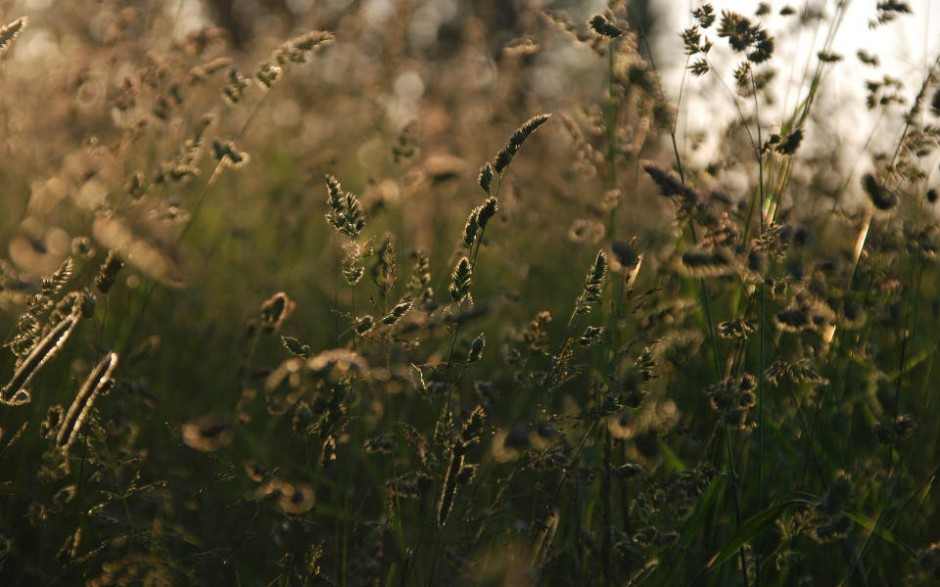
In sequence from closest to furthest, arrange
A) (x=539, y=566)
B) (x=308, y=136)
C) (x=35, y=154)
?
1. (x=539, y=566)
2. (x=35, y=154)
3. (x=308, y=136)

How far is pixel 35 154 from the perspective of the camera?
135 inches

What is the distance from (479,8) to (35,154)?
2.32 meters

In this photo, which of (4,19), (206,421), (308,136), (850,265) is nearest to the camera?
(206,421)

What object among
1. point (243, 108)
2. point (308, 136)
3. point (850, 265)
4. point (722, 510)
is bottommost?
point (308, 136)

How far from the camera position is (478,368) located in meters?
2.58

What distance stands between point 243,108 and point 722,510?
11.6 ft

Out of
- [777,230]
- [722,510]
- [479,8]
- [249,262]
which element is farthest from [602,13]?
[479,8]

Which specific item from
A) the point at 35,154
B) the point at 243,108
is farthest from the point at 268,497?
the point at 243,108

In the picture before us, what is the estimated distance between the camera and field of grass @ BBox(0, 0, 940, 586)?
135 cm

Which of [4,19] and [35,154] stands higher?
[4,19]

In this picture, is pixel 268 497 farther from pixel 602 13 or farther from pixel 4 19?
pixel 4 19

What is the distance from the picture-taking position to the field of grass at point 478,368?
1.35 metres

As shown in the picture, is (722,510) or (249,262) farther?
(249,262)

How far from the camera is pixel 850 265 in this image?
1.93 metres
